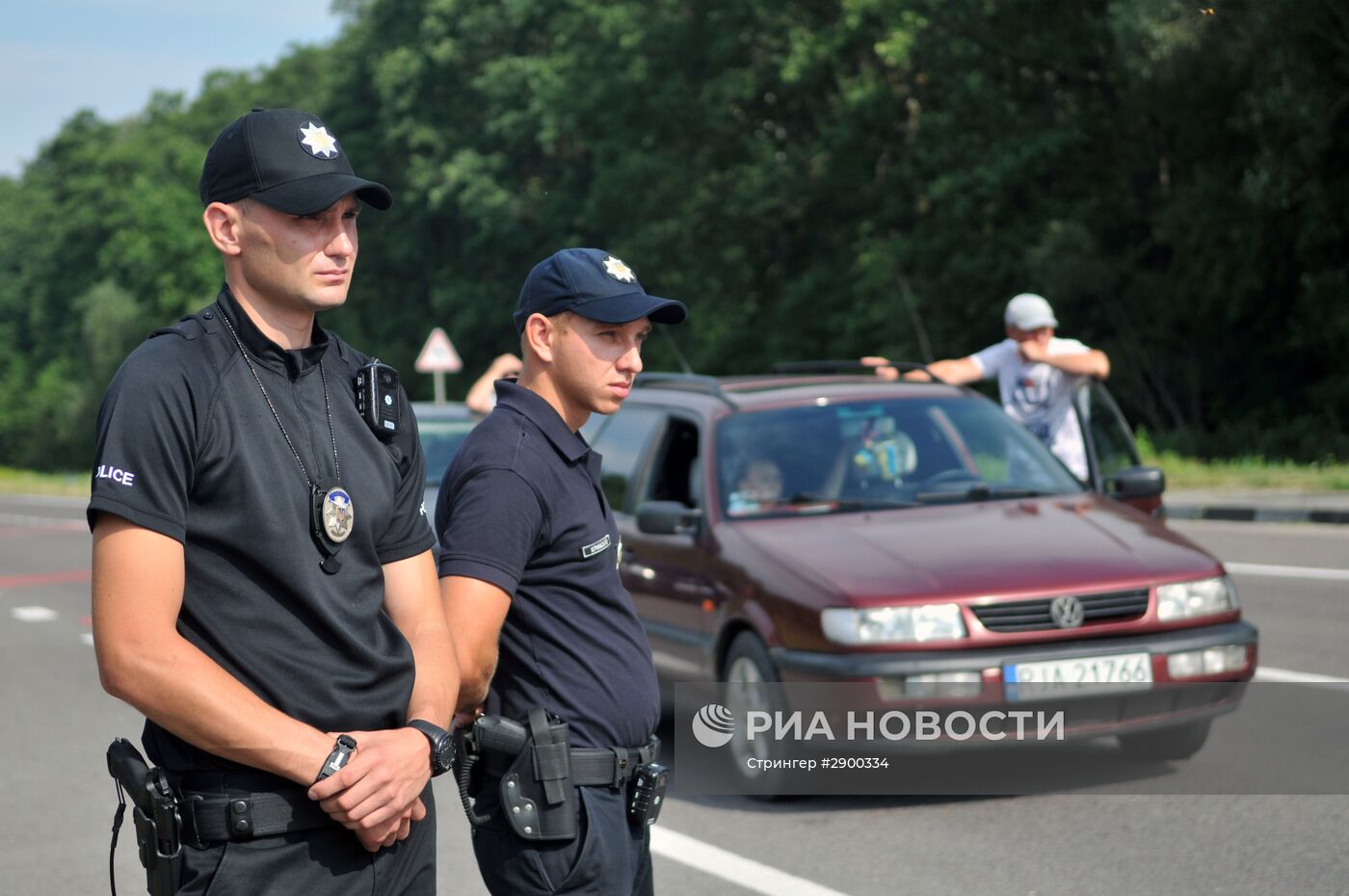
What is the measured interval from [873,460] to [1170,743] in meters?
1.74

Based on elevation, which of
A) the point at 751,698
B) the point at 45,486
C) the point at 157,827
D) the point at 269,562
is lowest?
the point at 45,486

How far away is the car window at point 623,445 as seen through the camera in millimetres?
8422

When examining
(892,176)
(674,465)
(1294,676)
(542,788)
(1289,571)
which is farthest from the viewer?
(892,176)

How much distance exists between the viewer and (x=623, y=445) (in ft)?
28.3

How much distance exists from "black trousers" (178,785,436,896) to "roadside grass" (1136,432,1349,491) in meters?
18.5

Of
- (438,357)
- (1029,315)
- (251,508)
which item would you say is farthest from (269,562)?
(438,357)

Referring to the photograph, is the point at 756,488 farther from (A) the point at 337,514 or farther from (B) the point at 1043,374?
(A) the point at 337,514

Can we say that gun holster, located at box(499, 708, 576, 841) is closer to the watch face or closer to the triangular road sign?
the watch face

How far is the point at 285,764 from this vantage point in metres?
2.60

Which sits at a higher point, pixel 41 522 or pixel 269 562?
pixel 269 562

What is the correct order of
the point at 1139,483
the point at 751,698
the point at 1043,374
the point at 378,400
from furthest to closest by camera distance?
the point at 1043,374 → the point at 1139,483 → the point at 751,698 → the point at 378,400

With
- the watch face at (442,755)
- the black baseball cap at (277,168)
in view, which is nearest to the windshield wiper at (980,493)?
the watch face at (442,755)

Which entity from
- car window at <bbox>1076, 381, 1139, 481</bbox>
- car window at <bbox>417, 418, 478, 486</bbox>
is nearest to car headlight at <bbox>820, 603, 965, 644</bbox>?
car window at <bbox>1076, 381, 1139, 481</bbox>

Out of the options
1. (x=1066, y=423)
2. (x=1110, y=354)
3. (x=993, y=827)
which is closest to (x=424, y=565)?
(x=993, y=827)
